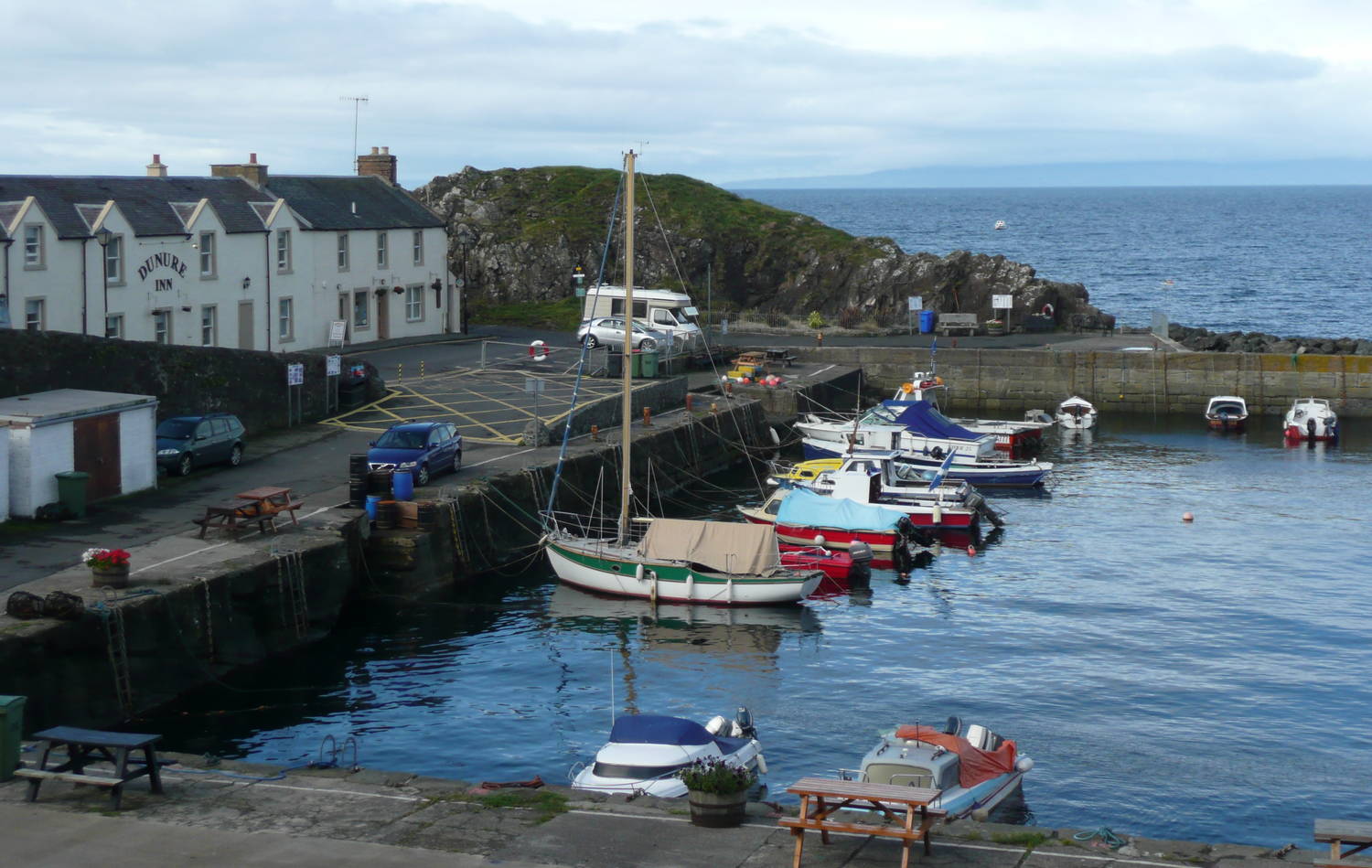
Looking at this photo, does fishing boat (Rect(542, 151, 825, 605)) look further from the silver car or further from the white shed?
the silver car

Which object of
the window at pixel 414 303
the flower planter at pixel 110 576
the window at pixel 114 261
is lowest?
the flower planter at pixel 110 576

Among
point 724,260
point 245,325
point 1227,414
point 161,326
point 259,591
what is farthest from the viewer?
point 724,260

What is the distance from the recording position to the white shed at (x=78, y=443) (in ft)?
113

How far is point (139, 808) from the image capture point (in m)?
18.0

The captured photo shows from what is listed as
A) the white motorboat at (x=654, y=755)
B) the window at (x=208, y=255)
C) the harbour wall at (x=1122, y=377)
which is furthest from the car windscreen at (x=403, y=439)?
the harbour wall at (x=1122, y=377)

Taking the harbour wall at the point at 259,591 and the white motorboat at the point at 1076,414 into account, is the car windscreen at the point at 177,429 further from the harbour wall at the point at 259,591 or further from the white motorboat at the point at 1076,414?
the white motorboat at the point at 1076,414

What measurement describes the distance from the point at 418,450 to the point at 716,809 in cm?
2517

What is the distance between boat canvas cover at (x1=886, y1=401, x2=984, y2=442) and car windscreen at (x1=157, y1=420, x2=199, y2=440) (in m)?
27.9

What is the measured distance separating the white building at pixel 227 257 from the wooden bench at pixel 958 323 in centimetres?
2657

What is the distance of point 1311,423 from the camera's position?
62.8 meters

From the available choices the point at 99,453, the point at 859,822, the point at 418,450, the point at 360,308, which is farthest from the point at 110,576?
the point at 360,308

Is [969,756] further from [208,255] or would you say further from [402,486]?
[208,255]

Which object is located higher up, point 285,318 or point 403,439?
point 285,318

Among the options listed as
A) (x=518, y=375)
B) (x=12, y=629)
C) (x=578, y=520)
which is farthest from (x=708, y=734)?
(x=518, y=375)
